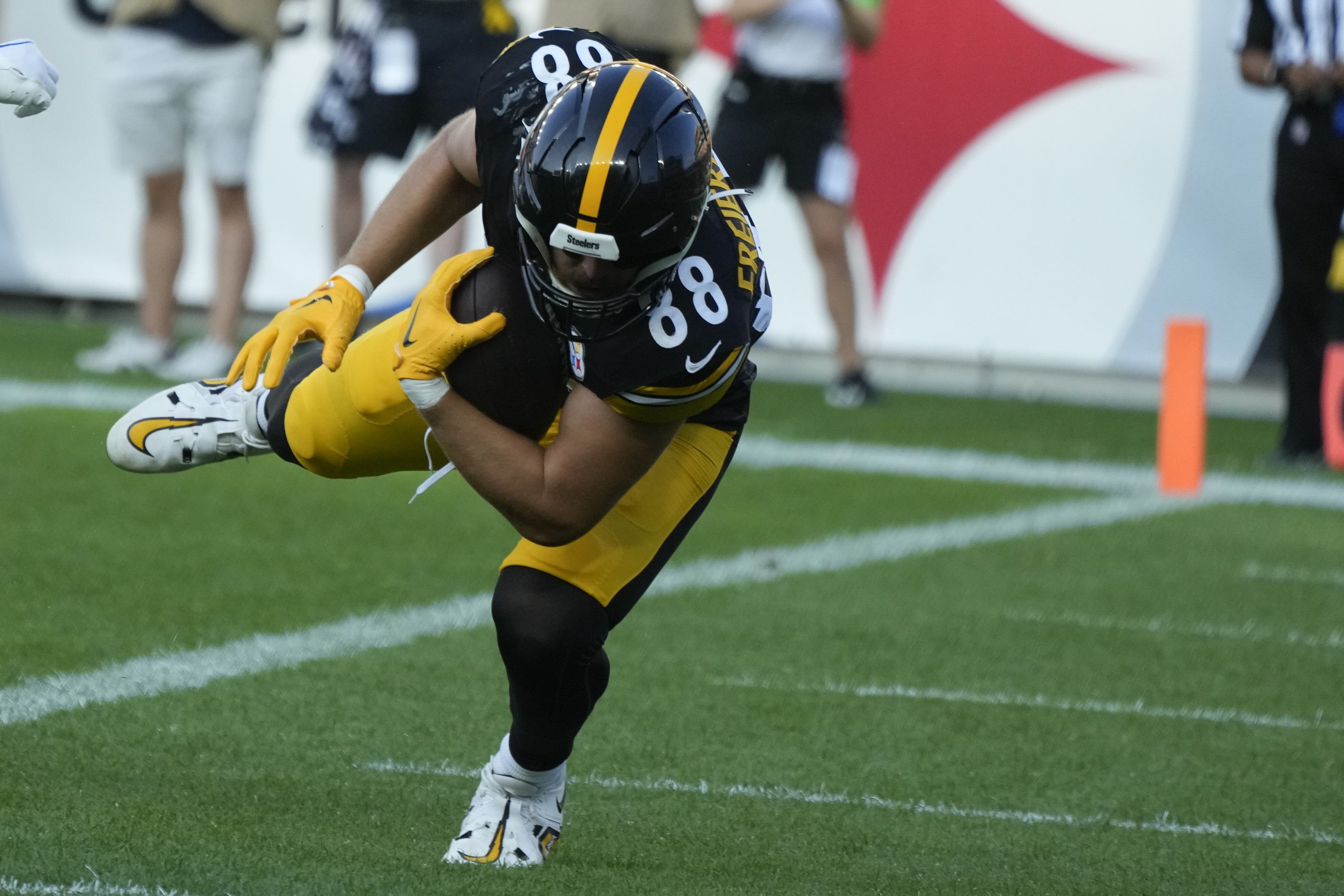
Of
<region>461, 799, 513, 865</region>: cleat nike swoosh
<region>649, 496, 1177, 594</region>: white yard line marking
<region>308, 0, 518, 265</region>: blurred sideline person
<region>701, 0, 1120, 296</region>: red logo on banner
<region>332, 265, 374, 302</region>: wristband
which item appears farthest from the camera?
<region>701, 0, 1120, 296</region>: red logo on banner

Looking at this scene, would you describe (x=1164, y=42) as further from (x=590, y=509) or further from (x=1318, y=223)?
(x=590, y=509)

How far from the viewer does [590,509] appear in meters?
2.88

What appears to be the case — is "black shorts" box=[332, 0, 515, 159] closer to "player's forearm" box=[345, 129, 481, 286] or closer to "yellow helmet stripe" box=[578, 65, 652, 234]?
"player's forearm" box=[345, 129, 481, 286]

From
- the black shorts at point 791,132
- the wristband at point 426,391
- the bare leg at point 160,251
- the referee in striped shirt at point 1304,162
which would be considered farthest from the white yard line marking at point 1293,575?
the bare leg at point 160,251

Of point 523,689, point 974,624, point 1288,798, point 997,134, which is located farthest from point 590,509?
point 997,134

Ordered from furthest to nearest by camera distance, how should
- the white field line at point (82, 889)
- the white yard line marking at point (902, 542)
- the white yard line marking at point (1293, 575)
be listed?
the white yard line marking at point (1293, 575), the white yard line marking at point (902, 542), the white field line at point (82, 889)

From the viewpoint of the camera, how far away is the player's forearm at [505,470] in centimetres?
285

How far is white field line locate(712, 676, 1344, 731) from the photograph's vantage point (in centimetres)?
404

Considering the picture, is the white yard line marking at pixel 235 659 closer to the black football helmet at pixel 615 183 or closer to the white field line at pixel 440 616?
the white field line at pixel 440 616

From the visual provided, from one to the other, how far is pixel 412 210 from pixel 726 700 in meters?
1.25

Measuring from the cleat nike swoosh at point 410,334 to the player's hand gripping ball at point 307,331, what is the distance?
189mm

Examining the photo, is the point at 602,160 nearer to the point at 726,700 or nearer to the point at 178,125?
the point at 726,700

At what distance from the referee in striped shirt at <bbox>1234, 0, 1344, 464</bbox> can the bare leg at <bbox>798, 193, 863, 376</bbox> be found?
5.44ft

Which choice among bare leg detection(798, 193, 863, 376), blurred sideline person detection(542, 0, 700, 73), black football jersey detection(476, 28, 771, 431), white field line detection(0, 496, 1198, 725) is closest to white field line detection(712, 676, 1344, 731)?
white field line detection(0, 496, 1198, 725)
